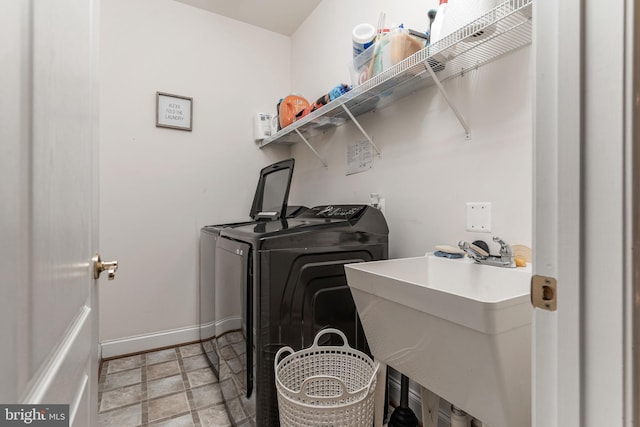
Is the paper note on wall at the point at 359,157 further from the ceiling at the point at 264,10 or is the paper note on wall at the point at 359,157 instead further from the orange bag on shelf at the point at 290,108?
the ceiling at the point at 264,10

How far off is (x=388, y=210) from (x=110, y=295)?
6.78 feet

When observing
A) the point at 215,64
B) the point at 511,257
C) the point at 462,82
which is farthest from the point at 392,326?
the point at 215,64

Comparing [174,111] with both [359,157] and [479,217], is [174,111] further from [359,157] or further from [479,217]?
[479,217]

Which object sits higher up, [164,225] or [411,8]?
[411,8]

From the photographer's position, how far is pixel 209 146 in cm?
261

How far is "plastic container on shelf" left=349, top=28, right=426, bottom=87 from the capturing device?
141 cm

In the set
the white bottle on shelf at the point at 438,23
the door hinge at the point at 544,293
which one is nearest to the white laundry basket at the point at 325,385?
the door hinge at the point at 544,293

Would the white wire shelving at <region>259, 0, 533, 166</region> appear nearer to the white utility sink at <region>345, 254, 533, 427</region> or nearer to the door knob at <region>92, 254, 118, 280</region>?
the white utility sink at <region>345, 254, 533, 427</region>

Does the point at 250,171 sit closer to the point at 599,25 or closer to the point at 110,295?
the point at 110,295

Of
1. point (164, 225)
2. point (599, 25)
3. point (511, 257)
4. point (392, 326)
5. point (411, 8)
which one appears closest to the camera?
point (599, 25)

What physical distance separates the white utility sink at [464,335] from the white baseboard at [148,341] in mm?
1898

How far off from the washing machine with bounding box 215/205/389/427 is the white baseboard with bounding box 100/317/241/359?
1.01 m

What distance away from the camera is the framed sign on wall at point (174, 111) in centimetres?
243

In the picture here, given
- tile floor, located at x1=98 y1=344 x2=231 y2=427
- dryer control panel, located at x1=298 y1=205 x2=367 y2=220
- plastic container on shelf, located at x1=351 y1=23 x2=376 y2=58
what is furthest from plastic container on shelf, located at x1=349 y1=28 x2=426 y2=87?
tile floor, located at x1=98 y1=344 x2=231 y2=427
